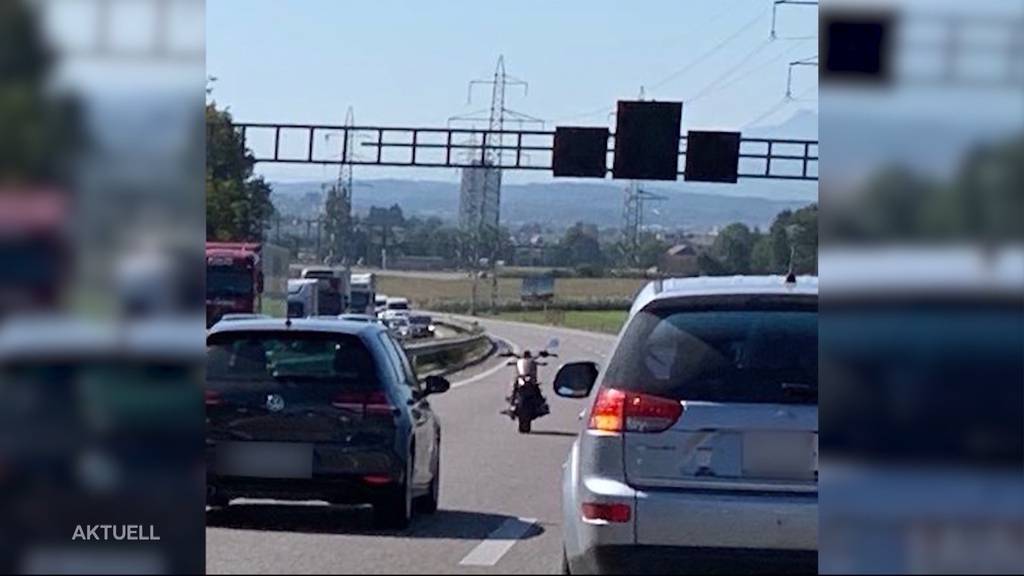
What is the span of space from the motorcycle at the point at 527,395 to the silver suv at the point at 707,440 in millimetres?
17116

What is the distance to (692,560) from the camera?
28.0 ft

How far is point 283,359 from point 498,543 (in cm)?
176

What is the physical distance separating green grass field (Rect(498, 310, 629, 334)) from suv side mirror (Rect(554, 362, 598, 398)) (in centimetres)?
3711

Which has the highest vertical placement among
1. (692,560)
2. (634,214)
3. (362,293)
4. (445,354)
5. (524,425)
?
(634,214)

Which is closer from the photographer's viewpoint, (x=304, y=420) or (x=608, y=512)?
(x=608, y=512)

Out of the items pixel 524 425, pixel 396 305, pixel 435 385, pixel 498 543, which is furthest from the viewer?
pixel 396 305

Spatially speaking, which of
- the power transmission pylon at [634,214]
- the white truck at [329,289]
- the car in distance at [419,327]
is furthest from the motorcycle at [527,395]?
the car in distance at [419,327]

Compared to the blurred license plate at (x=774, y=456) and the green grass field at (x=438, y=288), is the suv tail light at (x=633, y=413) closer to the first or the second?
the blurred license plate at (x=774, y=456)

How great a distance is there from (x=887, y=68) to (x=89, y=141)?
8.41 ft

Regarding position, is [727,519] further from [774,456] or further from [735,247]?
[735,247]

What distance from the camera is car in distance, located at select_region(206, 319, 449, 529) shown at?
40.0 feet

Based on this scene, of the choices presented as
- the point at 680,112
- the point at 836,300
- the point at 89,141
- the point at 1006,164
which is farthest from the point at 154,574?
the point at 680,112

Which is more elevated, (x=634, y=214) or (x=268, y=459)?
(x=634, y=214)

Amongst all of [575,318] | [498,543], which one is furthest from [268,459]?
[575,318]
